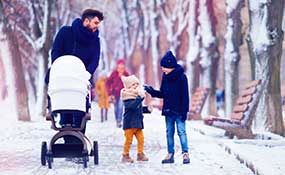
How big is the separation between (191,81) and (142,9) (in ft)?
40.5

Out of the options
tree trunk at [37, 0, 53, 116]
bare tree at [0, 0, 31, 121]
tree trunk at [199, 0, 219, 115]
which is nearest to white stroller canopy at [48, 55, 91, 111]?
bare tree at [0, 0, 31, 121]

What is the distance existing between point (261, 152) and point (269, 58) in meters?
4.94

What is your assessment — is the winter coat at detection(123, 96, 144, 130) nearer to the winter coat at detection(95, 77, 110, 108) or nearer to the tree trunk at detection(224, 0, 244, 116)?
the tree trunk at detection(224, 0, 244, 116)

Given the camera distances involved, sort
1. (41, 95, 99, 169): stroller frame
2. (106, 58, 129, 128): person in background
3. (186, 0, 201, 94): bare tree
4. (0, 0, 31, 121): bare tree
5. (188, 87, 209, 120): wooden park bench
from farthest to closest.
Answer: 1. (186, 0, 201, 94): bare tree
2. (188, 87, 209, 120): wooden park bench
3. (0, 0, 31, 121): bare tree
4. (106, 58, 129, 128): person in background
5. (41, 95, 99, 169): stroller frame

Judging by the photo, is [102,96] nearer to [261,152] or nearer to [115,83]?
[115,83]

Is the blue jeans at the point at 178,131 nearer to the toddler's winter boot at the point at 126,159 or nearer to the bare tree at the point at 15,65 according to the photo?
the toddler's winter boot at the point at 126,159

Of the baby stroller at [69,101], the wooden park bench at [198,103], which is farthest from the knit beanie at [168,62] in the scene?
the wooden park bench at [198,103]

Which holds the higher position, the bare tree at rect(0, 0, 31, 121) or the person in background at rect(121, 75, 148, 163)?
the bare tree at rect(0, 0, 31, 121)

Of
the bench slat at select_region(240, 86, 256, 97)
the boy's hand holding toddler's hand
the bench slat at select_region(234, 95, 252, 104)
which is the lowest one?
the bench slat at select_region(234, 95, 252, 104)

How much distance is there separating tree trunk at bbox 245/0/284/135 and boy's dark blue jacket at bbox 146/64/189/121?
5.48 m

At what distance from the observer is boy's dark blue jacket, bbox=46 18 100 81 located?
32.7 feet

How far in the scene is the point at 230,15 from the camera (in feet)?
68.0

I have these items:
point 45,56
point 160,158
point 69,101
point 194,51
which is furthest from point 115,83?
point 69,101

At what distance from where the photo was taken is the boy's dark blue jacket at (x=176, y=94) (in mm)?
10070
